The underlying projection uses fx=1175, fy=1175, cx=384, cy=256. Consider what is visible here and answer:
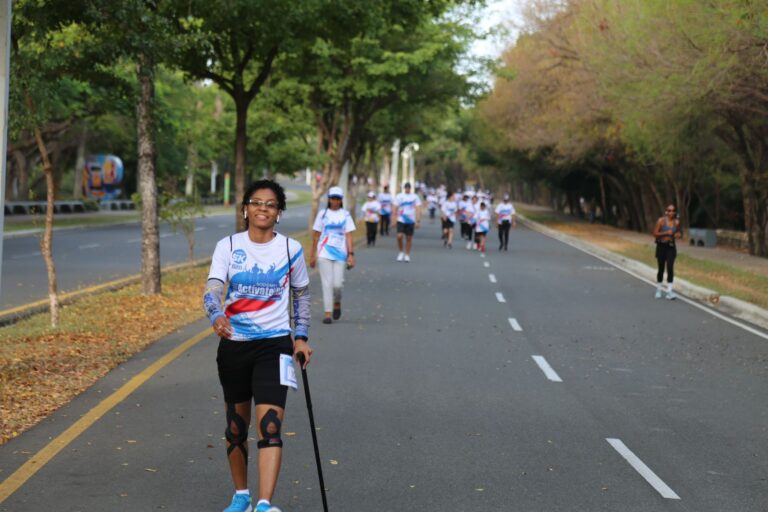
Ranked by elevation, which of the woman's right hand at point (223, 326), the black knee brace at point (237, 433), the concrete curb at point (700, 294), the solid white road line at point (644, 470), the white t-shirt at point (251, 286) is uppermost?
the white t-shirt at point (251, 286)

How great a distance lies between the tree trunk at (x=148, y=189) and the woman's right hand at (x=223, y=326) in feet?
41.2

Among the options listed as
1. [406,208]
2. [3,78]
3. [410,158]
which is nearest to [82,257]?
[406,208]

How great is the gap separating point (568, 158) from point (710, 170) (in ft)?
27.7

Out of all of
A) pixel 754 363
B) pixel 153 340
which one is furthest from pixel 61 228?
pixel 754 363

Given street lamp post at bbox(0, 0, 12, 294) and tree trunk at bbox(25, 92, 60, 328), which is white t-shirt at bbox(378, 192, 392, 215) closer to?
tree trunk at bbox(25, 92, 60, 328)

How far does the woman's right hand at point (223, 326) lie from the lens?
19.5 feet

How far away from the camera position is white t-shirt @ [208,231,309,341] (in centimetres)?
615

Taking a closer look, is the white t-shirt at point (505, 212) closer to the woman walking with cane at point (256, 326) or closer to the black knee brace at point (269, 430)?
the woman walking with cane at point (256, 326)

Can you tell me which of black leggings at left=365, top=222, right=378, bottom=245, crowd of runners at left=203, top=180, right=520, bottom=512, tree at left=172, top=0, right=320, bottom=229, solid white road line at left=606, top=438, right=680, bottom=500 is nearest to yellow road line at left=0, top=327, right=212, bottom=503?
crowd of runners at left=203, top=180, right=520, bottom=512

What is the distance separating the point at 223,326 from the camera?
5973mm

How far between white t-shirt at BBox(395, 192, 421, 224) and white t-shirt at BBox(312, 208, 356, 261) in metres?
13.6

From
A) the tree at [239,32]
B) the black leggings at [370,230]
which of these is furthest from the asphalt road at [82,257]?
the black leggings at [370,230]

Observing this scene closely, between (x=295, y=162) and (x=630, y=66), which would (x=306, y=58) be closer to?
(x=295, y=162)

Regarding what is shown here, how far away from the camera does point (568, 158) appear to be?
181 feet
